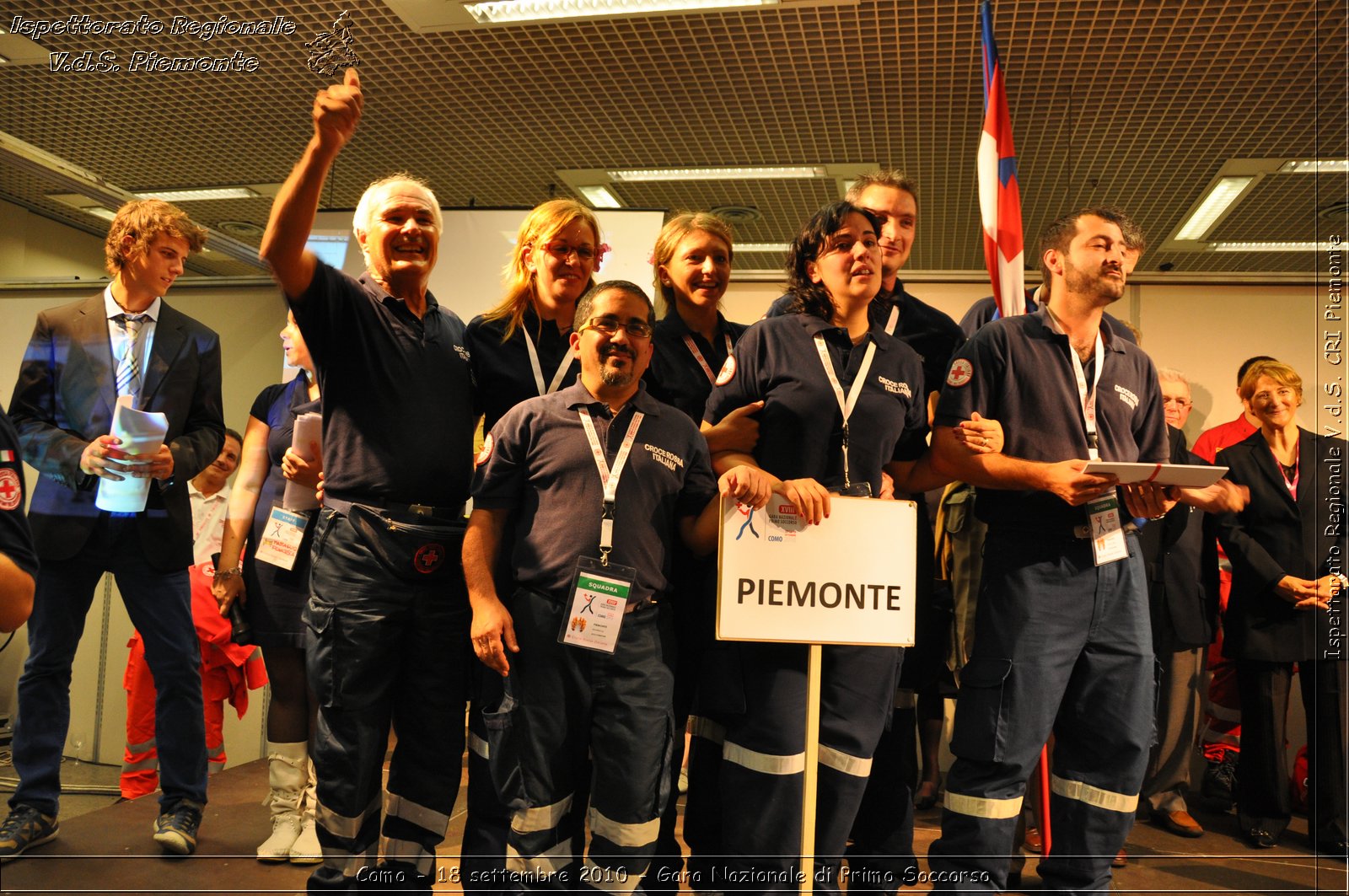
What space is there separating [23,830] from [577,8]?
4.10m

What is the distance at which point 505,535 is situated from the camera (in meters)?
2.37

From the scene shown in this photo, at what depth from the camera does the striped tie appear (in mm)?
3145

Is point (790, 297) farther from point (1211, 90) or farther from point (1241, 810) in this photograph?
point (1211, 90)

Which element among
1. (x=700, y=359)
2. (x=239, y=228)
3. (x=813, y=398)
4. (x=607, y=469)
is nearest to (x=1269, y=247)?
(x=700, y=359)

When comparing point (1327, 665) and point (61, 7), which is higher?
point (61, 7)

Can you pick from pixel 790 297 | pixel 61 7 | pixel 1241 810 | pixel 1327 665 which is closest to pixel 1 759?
pixel 790 297

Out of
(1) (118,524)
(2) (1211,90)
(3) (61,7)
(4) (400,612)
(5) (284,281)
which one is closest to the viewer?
(5) (284,281)

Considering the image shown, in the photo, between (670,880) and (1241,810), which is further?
(1241,810)

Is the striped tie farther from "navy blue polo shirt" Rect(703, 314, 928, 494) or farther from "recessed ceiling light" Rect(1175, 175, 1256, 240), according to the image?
"recessed ceiling light" Rect(1175, 175, 1256, 240)

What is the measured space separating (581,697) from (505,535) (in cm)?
45

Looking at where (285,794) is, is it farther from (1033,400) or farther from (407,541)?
(1033,400)

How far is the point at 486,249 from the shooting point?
5.91 meters

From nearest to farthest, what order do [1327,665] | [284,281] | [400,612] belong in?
[284,281]
[400,612]
[1327,665]

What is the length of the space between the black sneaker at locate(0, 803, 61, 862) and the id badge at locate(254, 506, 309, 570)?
1102 mm
